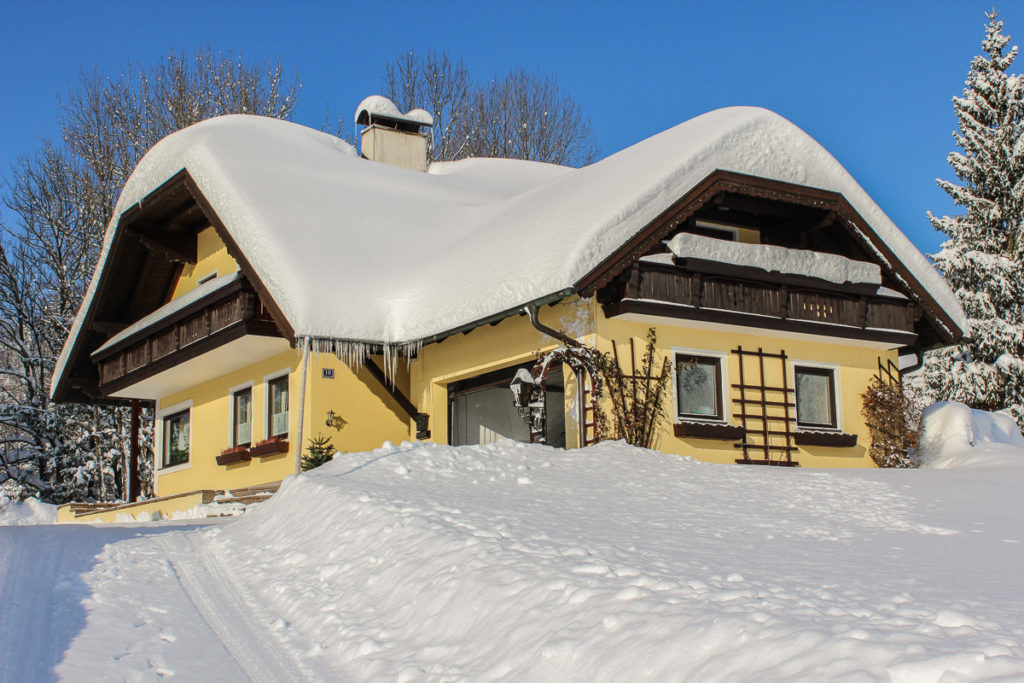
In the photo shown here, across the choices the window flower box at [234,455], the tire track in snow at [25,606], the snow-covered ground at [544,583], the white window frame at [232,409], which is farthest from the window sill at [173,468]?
the tire track in snow at [25,606]

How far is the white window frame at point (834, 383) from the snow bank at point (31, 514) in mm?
14727

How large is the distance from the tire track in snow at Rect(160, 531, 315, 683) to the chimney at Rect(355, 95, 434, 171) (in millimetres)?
14716

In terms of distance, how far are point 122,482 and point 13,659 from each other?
21682 millimetres

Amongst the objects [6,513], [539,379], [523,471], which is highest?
[539,379]

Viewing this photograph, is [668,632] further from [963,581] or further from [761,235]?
[761,235]

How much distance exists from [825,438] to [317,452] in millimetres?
7428

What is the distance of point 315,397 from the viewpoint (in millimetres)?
15094

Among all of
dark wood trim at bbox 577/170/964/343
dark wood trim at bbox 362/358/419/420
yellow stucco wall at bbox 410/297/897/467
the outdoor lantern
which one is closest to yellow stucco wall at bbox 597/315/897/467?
yellow stucco wall at bbox 410/297/897/467

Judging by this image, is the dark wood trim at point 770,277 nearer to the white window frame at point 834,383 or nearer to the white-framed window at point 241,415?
the white window frame at point 834,383

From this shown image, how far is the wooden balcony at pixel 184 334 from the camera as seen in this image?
1493 cm

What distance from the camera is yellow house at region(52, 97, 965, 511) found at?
13.3 metres

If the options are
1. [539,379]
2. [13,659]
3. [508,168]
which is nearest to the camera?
[13,659]

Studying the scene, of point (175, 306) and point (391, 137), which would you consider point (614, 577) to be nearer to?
point (175, 306)

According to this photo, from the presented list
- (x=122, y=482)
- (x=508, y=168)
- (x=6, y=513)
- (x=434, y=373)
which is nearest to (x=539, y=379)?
(x=434, y=373)
